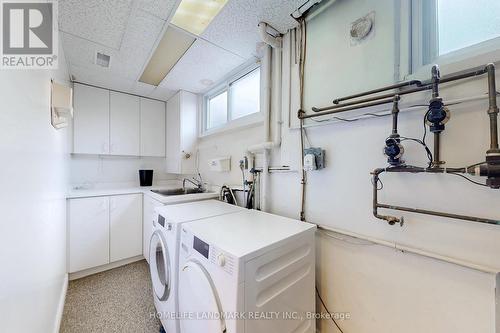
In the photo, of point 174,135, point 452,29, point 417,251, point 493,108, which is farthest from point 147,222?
point 452,29

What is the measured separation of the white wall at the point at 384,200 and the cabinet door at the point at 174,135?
1933 mm

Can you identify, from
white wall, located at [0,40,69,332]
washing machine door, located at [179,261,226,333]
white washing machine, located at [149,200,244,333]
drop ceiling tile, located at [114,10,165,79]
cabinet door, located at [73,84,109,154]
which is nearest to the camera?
white wall, located at [0,40,69,332]

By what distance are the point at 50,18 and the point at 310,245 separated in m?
2.34

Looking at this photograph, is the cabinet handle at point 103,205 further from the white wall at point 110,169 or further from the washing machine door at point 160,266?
the washing machine door at point 160,266

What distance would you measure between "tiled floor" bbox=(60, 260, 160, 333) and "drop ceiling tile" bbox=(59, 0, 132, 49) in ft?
8.12

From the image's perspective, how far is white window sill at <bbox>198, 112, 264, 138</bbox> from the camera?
2.06 m

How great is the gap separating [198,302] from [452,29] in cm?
194

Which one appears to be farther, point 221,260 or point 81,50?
point 81,50

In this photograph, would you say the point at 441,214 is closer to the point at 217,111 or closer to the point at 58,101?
the point at 58,101

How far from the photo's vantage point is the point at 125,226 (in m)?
2.55

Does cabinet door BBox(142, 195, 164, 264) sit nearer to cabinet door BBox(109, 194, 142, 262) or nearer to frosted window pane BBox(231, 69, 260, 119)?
cabinet door BBox(109, 194, 142, 262)

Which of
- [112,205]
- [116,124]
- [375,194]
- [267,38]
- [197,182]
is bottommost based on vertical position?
[112,205]

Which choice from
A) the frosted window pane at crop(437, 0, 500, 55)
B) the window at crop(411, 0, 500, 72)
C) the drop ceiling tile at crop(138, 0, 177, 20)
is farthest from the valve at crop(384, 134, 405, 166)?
the drop ceiling tile at crop(138, 0, 177, 20)

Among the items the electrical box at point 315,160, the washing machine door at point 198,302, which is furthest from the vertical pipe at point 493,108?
the washing machine door at point 198,302
